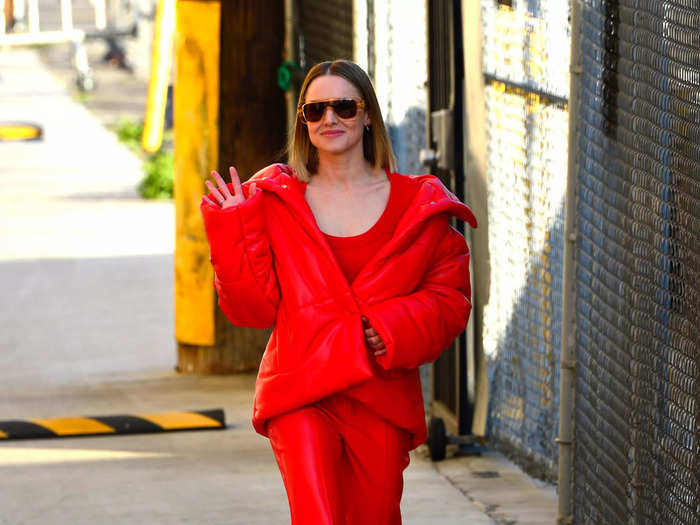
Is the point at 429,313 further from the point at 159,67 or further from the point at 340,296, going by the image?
the point at 159,67

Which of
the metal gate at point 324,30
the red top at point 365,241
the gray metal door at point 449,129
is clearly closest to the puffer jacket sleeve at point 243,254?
the red top at point 365,241

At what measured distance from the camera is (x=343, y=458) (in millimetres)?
3947

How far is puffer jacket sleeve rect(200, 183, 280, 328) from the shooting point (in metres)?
3.79

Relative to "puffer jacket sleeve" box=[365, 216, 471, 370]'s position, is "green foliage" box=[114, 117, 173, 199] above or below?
below

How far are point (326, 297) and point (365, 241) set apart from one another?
0.18 meters

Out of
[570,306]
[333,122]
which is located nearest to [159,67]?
[570,306]

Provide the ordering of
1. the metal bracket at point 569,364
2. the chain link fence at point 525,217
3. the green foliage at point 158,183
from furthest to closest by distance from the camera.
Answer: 1. the green foliage at point 158,183
2. the chain link fence at point 525,217
3. the metal bracket at point 569,364

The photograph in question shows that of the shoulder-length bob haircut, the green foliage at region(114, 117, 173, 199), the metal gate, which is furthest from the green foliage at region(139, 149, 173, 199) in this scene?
the shoulder-length bob haircut

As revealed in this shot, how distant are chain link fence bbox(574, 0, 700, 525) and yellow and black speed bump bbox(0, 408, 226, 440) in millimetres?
3015

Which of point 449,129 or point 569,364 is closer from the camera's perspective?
point 569,364

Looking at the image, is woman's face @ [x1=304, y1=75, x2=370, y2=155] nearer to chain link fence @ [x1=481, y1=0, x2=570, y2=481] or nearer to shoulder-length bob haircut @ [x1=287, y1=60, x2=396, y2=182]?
shoulder-length bob haircut @ [x1=287, y1=60, x2=396, y2=182]

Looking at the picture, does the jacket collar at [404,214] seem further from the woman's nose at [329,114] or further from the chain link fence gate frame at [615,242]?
the chain link fence gate frame at [615,242]

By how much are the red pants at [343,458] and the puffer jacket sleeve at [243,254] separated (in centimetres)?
30

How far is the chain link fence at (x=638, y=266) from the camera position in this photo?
3730mm
